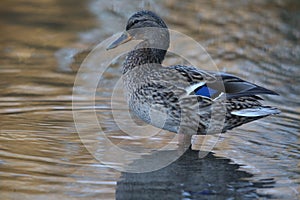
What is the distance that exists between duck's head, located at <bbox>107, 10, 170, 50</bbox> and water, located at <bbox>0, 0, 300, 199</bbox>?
2.65ft

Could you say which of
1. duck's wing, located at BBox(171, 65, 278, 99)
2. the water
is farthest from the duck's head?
the water

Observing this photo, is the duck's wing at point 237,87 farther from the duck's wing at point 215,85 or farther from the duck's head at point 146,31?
the duck's head at point 146,31

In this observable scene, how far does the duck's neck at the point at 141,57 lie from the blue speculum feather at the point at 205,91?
74cm

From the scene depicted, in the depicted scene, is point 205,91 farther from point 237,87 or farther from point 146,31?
point 146,31

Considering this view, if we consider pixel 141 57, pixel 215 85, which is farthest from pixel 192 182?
pixel 141 57

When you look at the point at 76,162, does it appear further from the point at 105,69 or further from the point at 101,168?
Answer: the point at 105,69

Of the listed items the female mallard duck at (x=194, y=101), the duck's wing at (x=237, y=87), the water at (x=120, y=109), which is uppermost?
the duck's wing at (x=237, y=87)

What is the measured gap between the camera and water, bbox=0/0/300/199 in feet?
17.6

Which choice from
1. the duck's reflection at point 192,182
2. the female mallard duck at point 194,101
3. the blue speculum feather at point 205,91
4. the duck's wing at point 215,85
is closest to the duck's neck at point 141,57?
the female mallard duck at point 194,101

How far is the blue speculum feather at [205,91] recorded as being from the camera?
6.16 metres

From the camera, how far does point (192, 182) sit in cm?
552

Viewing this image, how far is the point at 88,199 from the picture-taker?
5.02 metres

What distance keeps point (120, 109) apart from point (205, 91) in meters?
1.41

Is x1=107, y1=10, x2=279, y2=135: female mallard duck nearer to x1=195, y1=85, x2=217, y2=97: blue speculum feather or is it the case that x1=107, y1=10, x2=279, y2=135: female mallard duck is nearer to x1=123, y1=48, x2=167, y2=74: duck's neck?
x1=195, y1=85, x2=217, y2=97: blue speculum feather
